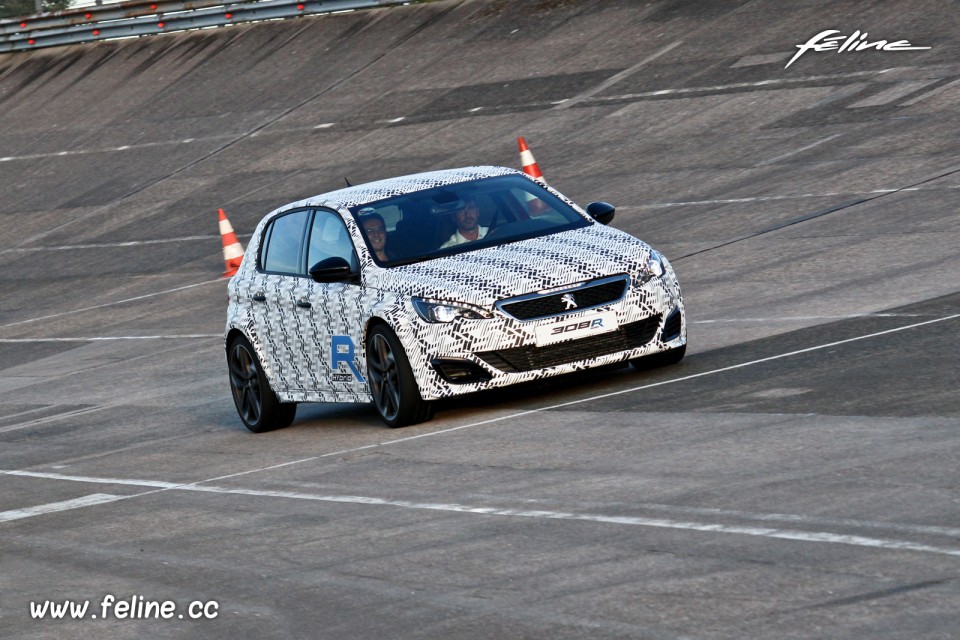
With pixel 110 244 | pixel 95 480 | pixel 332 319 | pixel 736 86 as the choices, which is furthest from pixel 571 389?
pixel 110 244

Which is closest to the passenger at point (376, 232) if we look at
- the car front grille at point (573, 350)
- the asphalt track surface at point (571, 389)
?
the asphalt track surface at point (571, 389)

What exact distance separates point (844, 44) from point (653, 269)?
15.4 meters

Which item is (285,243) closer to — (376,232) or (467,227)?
(376,232)

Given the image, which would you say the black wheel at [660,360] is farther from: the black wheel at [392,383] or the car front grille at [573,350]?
the black wheel at [392,383]

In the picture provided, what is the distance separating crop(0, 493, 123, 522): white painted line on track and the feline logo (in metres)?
16.6

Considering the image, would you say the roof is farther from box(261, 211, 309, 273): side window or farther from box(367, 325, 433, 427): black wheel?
box(367, 325, 433, 427): black wheel

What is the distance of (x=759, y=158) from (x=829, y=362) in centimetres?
1067

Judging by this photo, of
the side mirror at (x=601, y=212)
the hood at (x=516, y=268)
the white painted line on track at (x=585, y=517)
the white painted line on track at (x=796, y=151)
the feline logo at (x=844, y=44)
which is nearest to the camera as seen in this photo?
the white painted line on track at (x=585, y=517)

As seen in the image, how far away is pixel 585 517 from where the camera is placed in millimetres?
7656

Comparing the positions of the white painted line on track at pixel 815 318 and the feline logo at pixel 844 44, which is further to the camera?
the feline logo at pixel 844 44

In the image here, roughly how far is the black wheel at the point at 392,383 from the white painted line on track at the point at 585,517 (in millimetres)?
1379

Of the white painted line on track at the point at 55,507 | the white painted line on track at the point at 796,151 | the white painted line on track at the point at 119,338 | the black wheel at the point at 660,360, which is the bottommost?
the white painted line on track at the point at 796,151

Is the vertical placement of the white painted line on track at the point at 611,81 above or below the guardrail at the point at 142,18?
below

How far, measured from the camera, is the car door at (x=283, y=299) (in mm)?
12438
